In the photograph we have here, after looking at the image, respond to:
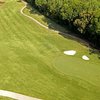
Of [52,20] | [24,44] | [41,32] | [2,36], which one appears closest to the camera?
[24,44]

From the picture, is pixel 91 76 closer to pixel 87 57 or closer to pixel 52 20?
pixel 87 57

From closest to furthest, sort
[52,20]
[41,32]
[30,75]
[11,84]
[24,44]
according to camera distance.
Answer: [11,84], [30,75], [24,44], [41,32], [52,20]

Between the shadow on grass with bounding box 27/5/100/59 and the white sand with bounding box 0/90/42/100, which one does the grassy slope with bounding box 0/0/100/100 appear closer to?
the white sand with bounding box 0/90/42/100

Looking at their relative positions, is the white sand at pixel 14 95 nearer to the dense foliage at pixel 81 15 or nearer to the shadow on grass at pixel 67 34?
the shadow on grass at pixel 67 34

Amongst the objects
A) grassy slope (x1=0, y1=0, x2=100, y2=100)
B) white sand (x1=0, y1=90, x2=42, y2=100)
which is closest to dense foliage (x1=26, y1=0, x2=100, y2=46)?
grassy slope (x1=0, y1=0, x2=100, y2=100)

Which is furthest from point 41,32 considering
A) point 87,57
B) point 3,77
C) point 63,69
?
point 3,77

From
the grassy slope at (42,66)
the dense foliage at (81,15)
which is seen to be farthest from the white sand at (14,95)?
the dense foliage at (81,15)

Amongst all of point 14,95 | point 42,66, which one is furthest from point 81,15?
point 14,95
